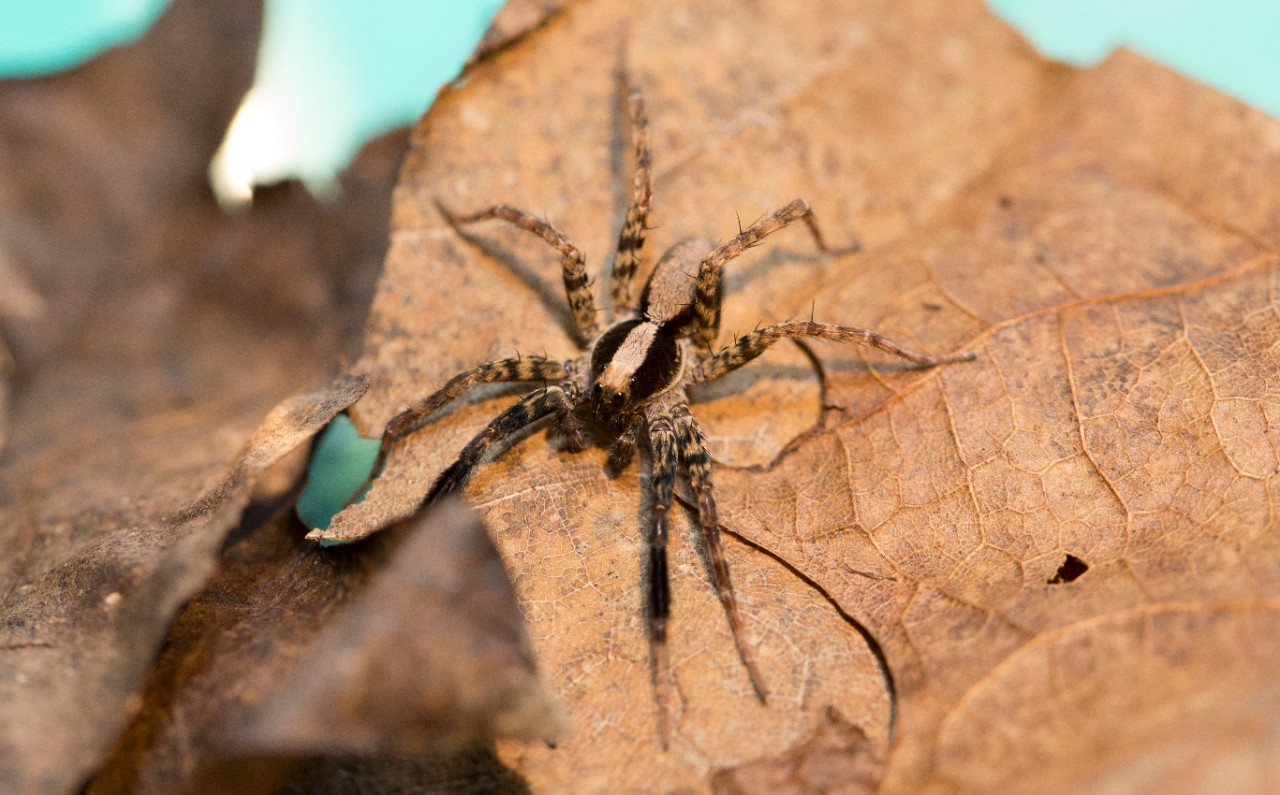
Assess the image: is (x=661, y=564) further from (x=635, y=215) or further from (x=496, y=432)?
(x=635, y=215)

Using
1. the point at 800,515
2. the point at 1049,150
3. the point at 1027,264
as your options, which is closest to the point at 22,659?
the point at 800,515

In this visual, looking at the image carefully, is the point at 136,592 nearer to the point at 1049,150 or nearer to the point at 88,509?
the point at 88,509

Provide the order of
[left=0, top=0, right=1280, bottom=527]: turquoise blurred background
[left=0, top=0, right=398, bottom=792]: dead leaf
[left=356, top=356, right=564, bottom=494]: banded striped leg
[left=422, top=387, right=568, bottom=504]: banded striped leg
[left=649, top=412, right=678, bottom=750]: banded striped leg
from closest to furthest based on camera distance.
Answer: [left=649, top=412, right=678, bottom=750]: banded striped leg < [left=422, top=387, right=568, bottom=504]: banded striped leg < [left=356, top=356, right=564, bottom=494]: banded striped leg < [left=0, top=0, right=398, bottom=792]: dead leaf < [left=0, top=0, right=1280, bottom=527]: turquoise blurred background

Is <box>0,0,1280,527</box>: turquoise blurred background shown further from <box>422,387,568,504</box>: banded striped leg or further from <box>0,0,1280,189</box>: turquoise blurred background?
<box>422,387,568,504</box>: banded striped leg

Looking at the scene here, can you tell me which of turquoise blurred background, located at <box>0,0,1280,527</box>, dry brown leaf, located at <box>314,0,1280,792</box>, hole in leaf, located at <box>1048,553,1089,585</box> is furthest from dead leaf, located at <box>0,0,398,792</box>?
hole in leaf, located at <box>1048,553,1089,585</box>

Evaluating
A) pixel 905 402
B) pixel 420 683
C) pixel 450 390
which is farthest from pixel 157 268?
pixel 905 402

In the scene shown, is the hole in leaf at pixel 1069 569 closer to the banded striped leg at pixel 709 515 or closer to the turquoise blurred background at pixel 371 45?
the banded striped leg at pixel 709 515
